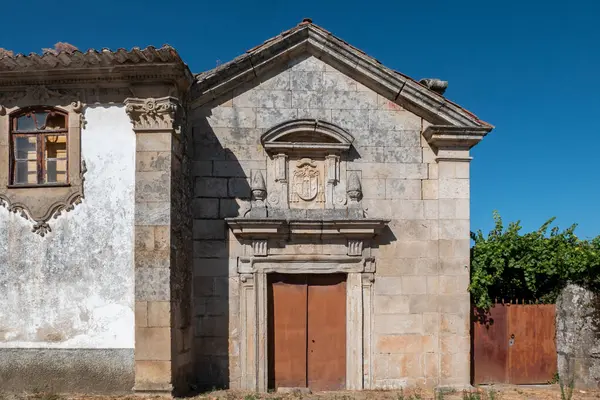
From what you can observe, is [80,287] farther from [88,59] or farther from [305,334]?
[305,334]

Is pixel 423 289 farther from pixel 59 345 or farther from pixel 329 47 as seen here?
pixel 59 345

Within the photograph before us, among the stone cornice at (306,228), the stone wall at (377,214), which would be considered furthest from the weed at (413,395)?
the stone cornice at (306,228)

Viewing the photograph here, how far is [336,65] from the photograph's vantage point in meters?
9.37

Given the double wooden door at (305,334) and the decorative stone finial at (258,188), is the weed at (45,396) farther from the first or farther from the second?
the decorative stone finial at (258,188)

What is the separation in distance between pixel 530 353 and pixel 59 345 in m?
7.10

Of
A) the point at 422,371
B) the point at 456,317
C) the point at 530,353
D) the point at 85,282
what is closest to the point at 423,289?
the point at 456,317

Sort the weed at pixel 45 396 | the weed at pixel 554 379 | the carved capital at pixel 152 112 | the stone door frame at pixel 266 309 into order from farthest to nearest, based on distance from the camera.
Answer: the weed at pixel 554 379
the stone door frame at pixel 266 309
the carved capital at pixel 152 112
the weed at pixel 45 396

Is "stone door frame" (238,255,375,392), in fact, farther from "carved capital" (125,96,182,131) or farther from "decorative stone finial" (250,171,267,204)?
"carved capital" (125,96,182,131)

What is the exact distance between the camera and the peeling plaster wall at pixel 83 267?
7.72 m

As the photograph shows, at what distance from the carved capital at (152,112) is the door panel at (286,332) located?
290 centimetres

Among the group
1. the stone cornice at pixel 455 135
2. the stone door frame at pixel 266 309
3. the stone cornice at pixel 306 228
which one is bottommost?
the stone door frame at pixel 266 309

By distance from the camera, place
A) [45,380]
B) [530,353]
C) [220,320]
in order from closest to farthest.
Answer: [45,380] < [220,320] < [530,353]

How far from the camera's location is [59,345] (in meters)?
7.71

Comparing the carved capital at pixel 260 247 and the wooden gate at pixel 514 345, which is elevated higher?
the carved capital at pixel 260 247
